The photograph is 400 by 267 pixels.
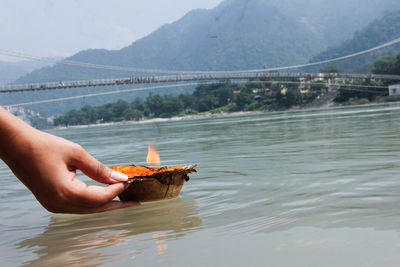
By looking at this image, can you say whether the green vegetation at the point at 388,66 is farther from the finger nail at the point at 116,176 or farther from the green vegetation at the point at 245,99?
the finger nail at the point at 116,176

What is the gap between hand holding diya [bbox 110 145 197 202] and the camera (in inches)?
183

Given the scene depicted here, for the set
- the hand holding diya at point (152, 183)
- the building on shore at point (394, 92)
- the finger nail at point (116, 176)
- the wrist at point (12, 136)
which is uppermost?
the wrist at point (12, 136)

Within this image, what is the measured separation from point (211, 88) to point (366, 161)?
12081cm

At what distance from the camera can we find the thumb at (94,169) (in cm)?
237

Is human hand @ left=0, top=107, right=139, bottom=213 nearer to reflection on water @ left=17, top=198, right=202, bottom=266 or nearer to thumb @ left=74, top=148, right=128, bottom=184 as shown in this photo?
thumb @ left=74, top=148, right=128, bottom=184

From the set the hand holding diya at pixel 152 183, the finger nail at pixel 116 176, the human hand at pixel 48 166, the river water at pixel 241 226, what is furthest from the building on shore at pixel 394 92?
the human hand at pixel 48 166

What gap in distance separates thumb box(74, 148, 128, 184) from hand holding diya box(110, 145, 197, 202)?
1201mm

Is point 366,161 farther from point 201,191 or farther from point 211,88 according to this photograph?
point 211,88

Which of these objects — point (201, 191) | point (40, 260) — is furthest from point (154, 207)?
point (40, 260)

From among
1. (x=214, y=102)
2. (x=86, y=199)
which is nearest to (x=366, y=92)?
(x=214, y=102)

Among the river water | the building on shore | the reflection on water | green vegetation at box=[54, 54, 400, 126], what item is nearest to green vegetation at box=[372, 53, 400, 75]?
green vegetation at box=[54, 54, 400, 126]

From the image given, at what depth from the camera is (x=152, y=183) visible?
15.6 feet

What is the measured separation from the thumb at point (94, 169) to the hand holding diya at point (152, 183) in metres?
1.20

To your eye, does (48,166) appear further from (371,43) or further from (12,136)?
(371,43)
